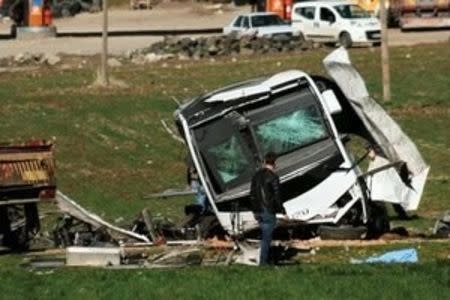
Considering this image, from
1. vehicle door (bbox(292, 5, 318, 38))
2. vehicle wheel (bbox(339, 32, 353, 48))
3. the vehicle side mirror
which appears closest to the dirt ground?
vehicle wheel (bbox(339, 32, 353, 48))

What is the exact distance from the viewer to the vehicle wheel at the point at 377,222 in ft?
66.5

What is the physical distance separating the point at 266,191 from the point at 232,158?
6.30 ft

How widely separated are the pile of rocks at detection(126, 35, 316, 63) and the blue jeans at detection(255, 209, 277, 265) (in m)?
35.0

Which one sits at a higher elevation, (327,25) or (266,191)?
(266,191)

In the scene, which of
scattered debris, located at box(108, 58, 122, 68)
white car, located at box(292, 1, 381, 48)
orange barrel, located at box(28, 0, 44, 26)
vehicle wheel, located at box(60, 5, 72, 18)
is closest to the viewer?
scattered debris, located at box(108, 58, 122, 68)

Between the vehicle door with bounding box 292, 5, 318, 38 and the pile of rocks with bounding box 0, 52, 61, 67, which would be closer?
the pile of rocks with bounding box 0, 52, 61, 67

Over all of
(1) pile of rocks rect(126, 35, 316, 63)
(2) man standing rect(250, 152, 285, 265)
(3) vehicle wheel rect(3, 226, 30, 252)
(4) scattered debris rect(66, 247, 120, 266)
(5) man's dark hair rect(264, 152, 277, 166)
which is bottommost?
(1) pile of rocks rect(126, 35, 316, 63)

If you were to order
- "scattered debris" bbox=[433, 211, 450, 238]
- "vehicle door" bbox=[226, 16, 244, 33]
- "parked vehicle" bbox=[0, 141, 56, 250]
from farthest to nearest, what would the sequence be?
"vehicle door" bbox=[226, 16, 244, 33] < "scattered debris" bbox=[433, 211, 450, 238] < "parked vehicle" bbox=[0, 141, 56, 250]

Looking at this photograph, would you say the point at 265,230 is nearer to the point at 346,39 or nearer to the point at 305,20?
the point at 346,39

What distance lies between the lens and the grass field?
48.4 feet

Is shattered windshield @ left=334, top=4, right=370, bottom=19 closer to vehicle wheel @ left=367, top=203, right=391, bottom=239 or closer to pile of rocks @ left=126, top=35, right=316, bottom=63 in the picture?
pile of rocks @ left=126, top=35, right=316, bottom=63

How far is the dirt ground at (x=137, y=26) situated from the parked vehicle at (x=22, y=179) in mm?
36343

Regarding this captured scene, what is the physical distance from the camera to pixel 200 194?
68.2 ft

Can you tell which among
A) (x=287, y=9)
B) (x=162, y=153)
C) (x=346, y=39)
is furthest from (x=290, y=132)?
(x=287, y=9)
